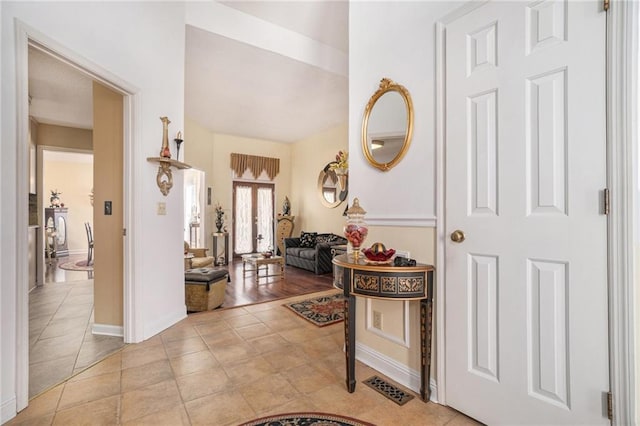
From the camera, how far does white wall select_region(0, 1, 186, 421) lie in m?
1.65

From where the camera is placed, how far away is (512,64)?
1.51 metres

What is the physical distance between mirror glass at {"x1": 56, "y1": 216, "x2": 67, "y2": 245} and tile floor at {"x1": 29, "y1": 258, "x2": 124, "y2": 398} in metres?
4.92

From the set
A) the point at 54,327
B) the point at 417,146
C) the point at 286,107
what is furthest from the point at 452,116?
the point at 286,107

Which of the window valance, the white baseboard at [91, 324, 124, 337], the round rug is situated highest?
the window valance

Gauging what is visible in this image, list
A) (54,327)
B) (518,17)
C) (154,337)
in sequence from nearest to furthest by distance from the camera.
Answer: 1. (518,17)
2. (154,337)
3. (54,327)

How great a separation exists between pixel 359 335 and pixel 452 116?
1759 mm

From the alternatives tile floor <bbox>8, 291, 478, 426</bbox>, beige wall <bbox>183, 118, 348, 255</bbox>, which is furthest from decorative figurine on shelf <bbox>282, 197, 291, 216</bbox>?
tile floor <bbox>8, 291, 478, 426</bbox>

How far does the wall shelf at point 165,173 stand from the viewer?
287cm

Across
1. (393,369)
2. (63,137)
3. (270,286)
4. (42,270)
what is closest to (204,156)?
(63,137)

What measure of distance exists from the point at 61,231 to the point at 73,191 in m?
1.26

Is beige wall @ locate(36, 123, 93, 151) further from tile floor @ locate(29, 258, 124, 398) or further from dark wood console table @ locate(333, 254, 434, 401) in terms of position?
dark wood console table @ locate(333, 254, 434, 401)

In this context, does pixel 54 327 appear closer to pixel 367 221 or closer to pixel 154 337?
pixel 154 337
